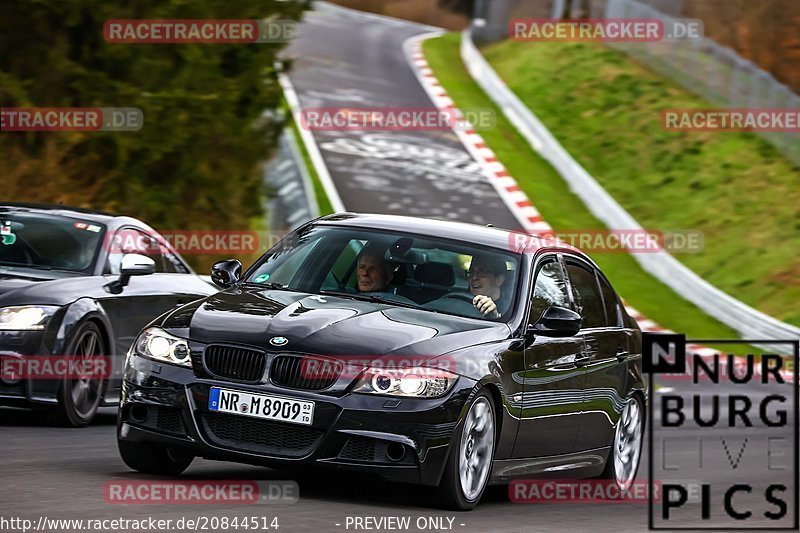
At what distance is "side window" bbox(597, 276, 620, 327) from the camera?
35.3ft

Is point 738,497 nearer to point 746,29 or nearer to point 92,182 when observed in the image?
point 92,182

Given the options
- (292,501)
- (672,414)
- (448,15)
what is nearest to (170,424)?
(292,501)

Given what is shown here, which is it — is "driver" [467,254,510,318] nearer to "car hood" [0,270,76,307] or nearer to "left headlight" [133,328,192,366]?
"left headlight" [133,328,192,366]

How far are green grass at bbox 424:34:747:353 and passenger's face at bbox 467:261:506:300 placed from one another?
15029mm

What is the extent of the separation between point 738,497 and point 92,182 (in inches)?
437

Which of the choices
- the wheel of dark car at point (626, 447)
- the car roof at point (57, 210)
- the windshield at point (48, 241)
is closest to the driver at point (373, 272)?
the wheel of dark car at point (626, 447)

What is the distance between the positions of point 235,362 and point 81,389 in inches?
139

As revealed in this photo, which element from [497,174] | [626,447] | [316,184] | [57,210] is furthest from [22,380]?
[497,174]

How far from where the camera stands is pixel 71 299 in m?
11.1

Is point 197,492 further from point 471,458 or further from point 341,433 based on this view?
point 471,458

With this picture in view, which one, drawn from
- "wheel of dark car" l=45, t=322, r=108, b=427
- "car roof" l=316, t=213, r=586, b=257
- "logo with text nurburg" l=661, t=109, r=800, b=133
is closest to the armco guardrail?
"logo with text nurburg" l=661, t=109, r=800, b=133

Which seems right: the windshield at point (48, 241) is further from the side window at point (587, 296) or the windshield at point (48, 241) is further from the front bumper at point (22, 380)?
the side window at point (587, 296)

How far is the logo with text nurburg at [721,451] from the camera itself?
9.20 meters

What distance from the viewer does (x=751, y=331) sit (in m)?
24.6
